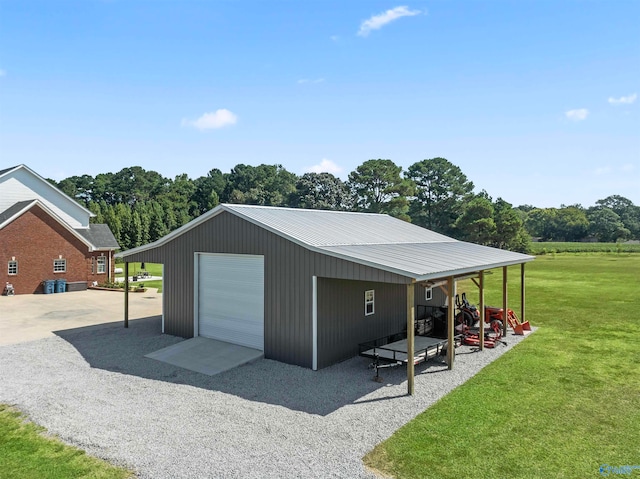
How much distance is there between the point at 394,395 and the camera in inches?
367

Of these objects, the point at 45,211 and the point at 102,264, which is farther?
the point at 102,264

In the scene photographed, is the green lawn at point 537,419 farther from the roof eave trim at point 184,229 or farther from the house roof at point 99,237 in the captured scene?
the house roof at point 99,237

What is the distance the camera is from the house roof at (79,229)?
25.5 metres

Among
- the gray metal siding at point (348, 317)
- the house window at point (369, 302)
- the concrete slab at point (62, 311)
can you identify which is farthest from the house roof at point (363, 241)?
the concrete slab at point (62, 311)

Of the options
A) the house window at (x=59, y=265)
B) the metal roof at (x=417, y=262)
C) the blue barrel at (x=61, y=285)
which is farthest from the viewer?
the house window at (x=59, y=265)

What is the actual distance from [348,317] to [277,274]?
2260 millimetres

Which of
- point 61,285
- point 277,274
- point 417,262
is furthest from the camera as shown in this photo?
point 61,285

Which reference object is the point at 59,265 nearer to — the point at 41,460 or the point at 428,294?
the point at 428,294

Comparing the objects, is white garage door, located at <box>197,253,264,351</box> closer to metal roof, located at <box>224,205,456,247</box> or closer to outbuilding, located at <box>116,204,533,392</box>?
outbuilding, located at <box>116,204,533,392</box>

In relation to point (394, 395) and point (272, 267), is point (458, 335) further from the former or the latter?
point (272, 267)

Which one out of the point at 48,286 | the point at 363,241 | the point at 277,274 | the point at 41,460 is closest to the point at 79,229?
the point at 48,286

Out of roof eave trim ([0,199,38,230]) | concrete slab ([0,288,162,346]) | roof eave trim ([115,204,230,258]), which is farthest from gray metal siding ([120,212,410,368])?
roof eave trim ([0,199,38,230])

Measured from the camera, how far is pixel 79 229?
3225cm

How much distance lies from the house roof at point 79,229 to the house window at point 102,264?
0.84 m
